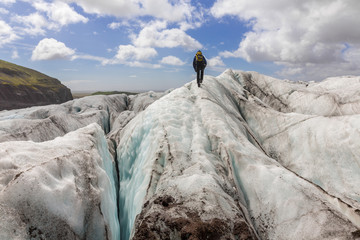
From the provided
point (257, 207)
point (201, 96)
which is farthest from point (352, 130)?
point (257, 207)

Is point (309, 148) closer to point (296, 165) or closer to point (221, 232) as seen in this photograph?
point (296, 165)

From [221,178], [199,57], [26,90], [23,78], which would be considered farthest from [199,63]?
[23,78]

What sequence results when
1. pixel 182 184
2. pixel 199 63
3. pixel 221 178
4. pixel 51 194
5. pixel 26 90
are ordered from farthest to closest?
pixel 26 90 → pixel 199 63 → pixel 221 178 → pixel 182 184 → pixel 51 194

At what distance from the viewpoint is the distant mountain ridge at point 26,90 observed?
195 ft

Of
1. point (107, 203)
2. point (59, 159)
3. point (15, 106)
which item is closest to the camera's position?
point (59, 159)

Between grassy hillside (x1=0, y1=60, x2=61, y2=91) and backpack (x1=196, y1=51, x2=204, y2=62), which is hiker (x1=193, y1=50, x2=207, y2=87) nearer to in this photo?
backpack (x1=196, y1=51, x2=204, y2=62)

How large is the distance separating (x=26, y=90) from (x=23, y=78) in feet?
46.8

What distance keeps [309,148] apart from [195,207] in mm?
10664

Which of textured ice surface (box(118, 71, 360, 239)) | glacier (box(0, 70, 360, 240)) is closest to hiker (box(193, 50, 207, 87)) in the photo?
textured ice surface (box(118, 71, 360, 239))

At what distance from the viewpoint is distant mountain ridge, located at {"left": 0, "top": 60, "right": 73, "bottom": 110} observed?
59531 mm

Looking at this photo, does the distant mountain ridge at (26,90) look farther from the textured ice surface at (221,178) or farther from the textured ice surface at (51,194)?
the textured ice surface at (51,194)

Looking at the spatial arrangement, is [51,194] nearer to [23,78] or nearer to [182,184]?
[182,184]

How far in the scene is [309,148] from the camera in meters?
12.3

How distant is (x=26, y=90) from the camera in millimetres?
65438
